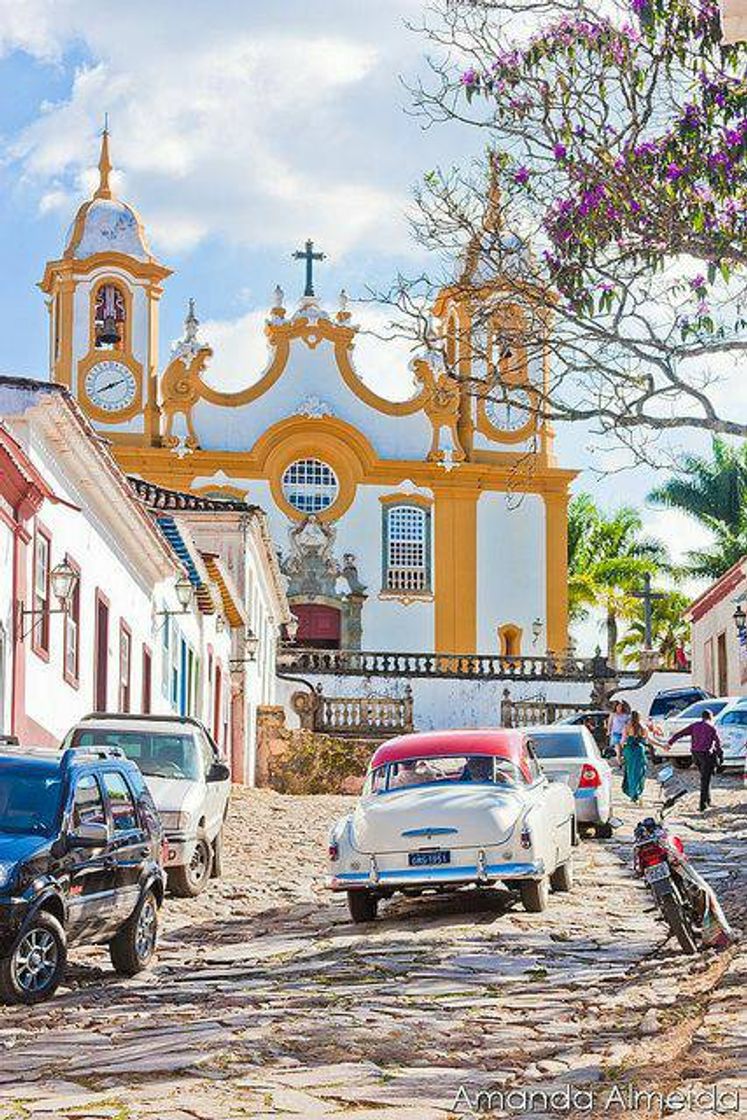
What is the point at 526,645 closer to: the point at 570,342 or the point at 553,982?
the point at 570,342

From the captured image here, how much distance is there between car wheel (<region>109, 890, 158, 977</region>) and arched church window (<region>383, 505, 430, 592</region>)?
47884mm

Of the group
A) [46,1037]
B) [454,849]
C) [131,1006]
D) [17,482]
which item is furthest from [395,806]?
[17,482]

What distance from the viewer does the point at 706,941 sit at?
13125mm

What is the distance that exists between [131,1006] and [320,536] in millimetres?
49375

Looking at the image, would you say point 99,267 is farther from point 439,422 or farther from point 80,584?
point 80,584

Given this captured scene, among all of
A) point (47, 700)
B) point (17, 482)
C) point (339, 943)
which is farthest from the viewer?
point (47, 700)

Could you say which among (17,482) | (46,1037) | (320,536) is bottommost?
(46,1037)

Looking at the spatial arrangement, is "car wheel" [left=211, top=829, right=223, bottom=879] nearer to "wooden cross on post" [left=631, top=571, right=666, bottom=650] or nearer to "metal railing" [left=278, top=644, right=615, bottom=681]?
"metal railing" [left=278, top=644, right=615, bottom=681]

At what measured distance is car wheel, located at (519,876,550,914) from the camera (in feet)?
51.3

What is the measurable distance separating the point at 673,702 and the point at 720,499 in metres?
18.2

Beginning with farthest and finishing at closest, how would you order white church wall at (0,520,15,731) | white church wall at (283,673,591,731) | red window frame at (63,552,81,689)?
1. white church wall at (283,673,591,731)
2. red window frame at (63,552,81,689)
3. white church wall at (0,520,15,731)

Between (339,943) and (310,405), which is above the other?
(310,405)

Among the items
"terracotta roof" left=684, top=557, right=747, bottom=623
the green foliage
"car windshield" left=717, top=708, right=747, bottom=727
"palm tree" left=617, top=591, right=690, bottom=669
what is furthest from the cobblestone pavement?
"palm tree" left=617, top=591, right=690, bottom=669

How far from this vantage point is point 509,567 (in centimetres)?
6209
